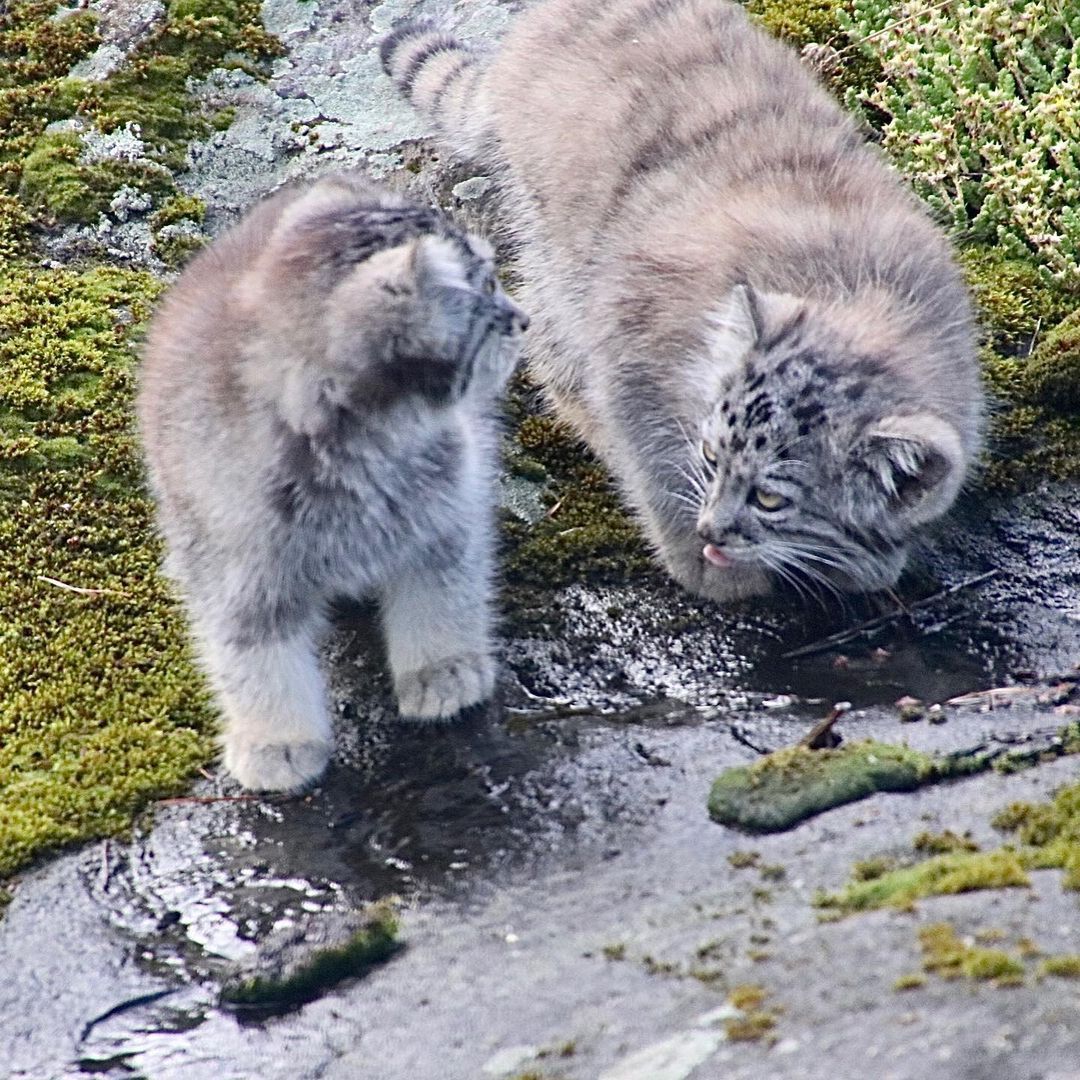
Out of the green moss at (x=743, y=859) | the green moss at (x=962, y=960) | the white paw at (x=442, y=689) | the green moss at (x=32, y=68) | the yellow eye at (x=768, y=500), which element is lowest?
the white paw at (x=442, y=689)

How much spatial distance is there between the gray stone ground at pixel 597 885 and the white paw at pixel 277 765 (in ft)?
0.23

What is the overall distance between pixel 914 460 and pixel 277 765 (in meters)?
2.08

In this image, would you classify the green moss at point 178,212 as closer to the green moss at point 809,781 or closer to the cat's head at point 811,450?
the cat's head at point 811,450


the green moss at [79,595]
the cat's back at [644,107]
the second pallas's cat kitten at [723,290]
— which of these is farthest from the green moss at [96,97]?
the cat's back at [644,107]

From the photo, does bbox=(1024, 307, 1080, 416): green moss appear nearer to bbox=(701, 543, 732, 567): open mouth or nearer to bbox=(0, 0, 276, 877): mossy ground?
bbox=(701, 543, 732, 567): open mouth

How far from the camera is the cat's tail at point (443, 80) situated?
6895 mm

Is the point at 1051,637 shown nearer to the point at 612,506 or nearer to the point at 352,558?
the point at 612,506

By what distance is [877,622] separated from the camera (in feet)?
16.4

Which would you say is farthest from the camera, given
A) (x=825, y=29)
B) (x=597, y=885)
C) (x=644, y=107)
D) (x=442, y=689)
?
(x=825, y=29)

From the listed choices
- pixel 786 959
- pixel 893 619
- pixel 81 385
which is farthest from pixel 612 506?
pixel 786 959

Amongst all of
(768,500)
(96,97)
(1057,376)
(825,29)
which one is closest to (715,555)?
(768,500)

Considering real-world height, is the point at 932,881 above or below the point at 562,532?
above

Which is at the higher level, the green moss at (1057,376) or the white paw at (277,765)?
the green moss at (1057,376)

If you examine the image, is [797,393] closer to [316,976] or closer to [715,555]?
[715,555]
